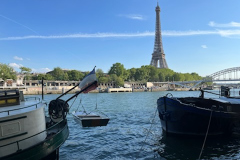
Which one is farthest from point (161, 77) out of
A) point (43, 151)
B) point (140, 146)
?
point (43, 151)

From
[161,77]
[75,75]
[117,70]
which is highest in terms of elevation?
[117,70]


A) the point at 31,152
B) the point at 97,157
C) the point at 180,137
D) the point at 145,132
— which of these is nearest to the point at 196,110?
the point at 180,137

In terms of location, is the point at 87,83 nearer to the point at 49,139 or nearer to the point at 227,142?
the point at 49,139

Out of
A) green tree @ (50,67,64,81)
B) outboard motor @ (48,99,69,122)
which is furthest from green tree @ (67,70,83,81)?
outboard motor @ (48,99,69,122)

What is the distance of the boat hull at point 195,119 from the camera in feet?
43.3

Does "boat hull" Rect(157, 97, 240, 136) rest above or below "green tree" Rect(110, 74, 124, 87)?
below

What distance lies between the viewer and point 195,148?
1241cm

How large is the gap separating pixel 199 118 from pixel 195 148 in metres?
1.85

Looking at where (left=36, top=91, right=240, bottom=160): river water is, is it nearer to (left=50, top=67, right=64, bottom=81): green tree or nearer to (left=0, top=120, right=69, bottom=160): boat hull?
(left=0, top=120, right=69, bottom=160): boat hull

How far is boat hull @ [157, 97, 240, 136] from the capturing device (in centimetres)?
1321

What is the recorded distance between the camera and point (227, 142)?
13.7m

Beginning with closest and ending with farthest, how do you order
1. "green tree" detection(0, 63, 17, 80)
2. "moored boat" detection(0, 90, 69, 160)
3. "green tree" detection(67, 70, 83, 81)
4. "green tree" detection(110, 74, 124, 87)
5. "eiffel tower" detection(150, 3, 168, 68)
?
"moored boat" detection(0, 90, 69, 160) → "green tree" detection(0, 63, 17, 80) → "green tree" detection(110, 74, 124, 87) → "green tree" detection(67, 70, 83, 81) → "eiffel tower" detection(150, 3, 168, 68)

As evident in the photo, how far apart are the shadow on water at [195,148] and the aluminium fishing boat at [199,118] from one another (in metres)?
0.45

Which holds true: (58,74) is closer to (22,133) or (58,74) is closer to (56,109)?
(56,109)
